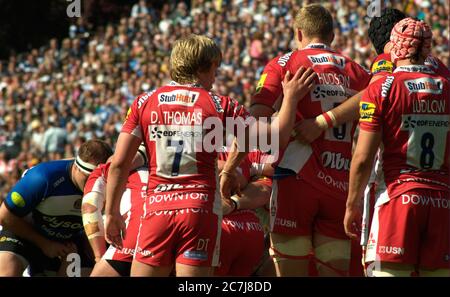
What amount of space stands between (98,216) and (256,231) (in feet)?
4.29

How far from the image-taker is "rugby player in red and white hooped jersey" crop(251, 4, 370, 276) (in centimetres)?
796

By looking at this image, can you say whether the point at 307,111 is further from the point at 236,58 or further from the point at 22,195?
the point at 236,58

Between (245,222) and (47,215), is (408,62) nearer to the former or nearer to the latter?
(245,222)

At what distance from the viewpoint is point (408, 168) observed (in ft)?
23.9

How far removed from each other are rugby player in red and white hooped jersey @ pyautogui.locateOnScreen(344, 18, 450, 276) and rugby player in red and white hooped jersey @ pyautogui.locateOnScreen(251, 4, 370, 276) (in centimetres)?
67

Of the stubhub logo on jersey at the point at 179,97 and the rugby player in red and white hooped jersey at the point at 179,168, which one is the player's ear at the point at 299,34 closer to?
the rugby player in red and white hooped jersey at the point at 179,168

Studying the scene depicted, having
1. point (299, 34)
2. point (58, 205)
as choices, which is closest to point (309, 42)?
point (299, 34)

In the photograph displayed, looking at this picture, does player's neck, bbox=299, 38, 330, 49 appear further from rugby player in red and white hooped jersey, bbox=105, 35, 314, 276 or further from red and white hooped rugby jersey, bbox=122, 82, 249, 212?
red and white hooped rugby jersey, bbox=122, 82, 249, 212

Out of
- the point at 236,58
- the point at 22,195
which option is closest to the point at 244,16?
the point at 236,58

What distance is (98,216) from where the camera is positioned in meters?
8.95

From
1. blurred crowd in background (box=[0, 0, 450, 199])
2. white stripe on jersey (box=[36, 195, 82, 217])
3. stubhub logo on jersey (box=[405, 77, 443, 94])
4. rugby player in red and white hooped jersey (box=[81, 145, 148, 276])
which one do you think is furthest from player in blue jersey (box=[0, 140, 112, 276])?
blurred crowd in background (box=[0, 0, 450, 199])

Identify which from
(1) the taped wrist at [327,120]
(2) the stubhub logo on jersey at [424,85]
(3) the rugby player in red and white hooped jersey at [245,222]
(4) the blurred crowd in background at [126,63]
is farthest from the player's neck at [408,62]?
(4) the blurred crowd in background at [126,63]

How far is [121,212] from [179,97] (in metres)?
1.63

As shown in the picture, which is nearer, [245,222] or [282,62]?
[282,62]
